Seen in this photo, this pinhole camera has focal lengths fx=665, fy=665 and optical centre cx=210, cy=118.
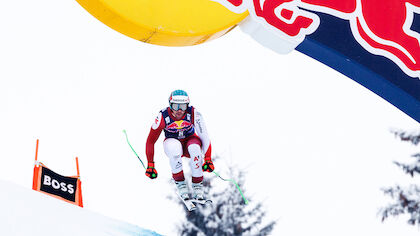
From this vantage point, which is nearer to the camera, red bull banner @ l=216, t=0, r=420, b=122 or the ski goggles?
the ski goggles

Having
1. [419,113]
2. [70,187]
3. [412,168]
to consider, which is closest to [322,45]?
[419,113]

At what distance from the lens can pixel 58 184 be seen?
29.6ft

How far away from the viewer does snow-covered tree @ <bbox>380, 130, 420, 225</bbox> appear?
47.6ft

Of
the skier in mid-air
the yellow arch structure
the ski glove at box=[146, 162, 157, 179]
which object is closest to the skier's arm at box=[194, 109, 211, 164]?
the skier in mid-air

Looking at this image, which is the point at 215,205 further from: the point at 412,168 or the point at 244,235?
the point at 412,168

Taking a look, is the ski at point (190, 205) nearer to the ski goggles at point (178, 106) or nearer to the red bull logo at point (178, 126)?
the red bull logo at point (178, 126)

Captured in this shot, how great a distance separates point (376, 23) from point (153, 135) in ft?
7.74

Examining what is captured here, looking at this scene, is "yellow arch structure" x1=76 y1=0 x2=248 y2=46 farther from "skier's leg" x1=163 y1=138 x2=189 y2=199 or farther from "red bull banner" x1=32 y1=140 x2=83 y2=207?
"red bull banner" x1=32 y1=140 x2=83 y2=207

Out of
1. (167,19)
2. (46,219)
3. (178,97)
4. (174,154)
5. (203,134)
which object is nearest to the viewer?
(167,19)

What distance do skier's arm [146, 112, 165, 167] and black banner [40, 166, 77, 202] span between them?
322 cm

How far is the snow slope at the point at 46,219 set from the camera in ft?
19.6

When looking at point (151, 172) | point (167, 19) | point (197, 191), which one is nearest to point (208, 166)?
point (197, 191)

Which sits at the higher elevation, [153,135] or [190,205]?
[153,135]

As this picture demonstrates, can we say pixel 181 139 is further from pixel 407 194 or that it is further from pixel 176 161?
pixel 407 194
